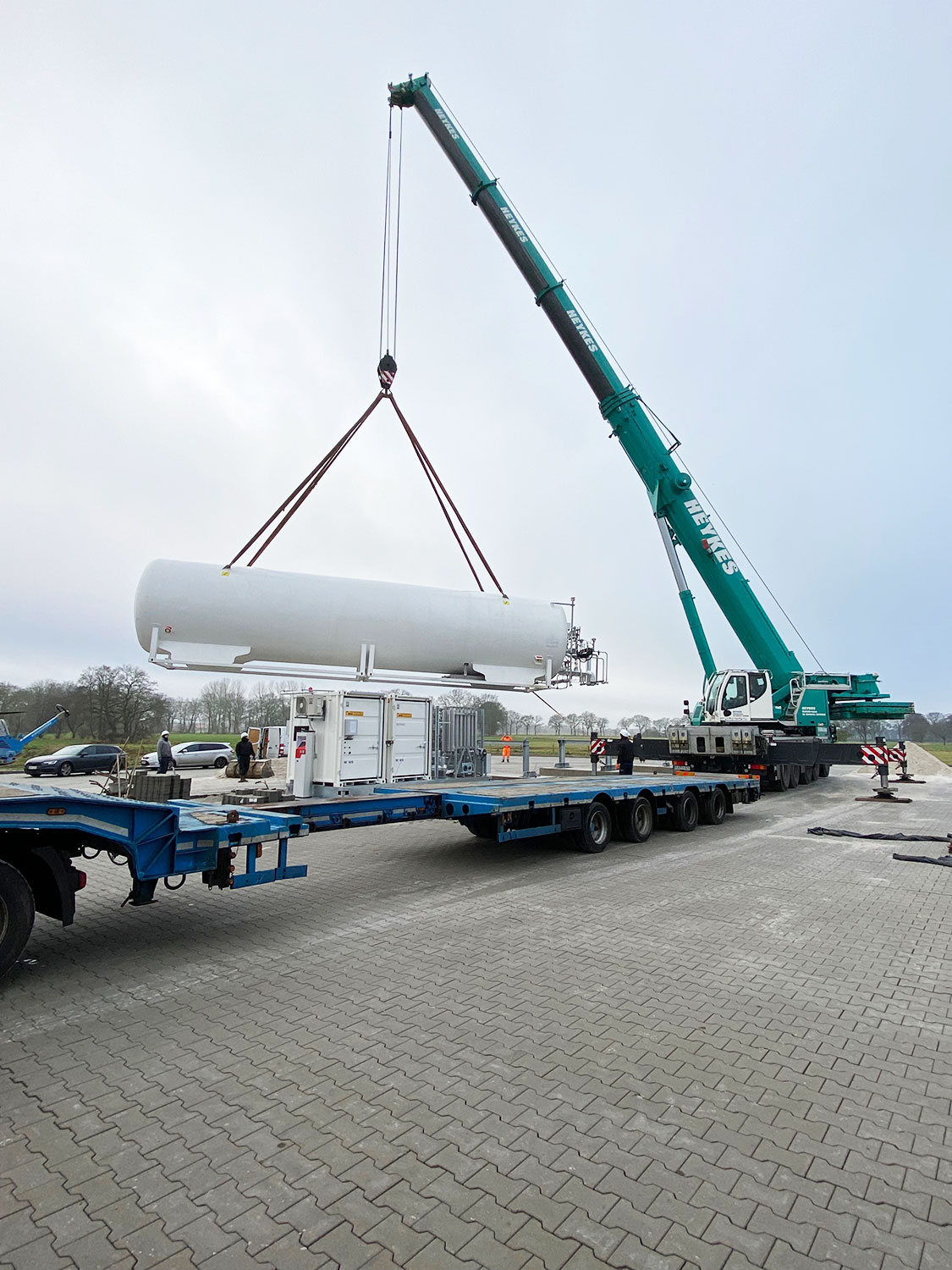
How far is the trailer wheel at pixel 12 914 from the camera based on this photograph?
4516 mm

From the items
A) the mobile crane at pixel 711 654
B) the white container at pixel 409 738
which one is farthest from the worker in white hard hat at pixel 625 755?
the white container at pixel 409 738

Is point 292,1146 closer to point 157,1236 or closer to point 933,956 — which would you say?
point 157,1236

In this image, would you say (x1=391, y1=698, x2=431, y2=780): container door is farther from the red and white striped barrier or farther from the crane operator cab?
the red and white striped barrier

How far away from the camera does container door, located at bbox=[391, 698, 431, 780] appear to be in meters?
8.82

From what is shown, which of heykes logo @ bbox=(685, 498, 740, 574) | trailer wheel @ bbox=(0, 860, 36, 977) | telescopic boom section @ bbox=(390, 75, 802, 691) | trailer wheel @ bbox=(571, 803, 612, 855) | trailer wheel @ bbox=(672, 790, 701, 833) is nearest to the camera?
trailer wheel @ bbox=(0, 860, 36, 977)

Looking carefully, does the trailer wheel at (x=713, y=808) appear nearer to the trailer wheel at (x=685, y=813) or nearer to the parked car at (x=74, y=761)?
the trailer wheel at (x=685, y=813)

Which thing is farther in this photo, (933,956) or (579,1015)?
(933,956)

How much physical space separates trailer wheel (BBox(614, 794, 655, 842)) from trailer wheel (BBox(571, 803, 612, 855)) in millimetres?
425

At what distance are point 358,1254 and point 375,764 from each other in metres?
6.22

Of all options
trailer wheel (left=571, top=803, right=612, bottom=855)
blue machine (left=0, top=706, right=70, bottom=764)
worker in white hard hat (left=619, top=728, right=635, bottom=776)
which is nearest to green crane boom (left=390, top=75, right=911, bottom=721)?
worker in white hard hat (left=619, top=728, right=635, bottom=776)

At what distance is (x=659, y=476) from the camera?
17750 millimetres

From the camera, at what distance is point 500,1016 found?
4250mm

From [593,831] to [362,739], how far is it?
3.98m

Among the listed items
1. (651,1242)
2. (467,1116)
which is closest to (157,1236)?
(467,1116)
